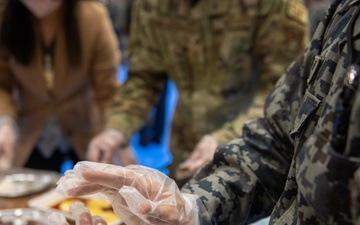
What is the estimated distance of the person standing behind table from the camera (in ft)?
6.76

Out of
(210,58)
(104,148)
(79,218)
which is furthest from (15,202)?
(210,58)

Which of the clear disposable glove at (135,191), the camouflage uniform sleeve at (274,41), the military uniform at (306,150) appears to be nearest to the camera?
the military uniform at (306,150)

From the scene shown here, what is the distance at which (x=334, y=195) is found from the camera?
0.63 metres

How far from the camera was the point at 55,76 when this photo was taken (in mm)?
2104

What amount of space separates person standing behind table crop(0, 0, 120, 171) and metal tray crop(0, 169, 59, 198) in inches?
17.8

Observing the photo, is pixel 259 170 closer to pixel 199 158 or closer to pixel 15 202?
pixel 199 158

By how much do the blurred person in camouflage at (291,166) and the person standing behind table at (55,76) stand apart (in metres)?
1.25

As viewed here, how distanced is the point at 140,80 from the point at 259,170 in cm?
95

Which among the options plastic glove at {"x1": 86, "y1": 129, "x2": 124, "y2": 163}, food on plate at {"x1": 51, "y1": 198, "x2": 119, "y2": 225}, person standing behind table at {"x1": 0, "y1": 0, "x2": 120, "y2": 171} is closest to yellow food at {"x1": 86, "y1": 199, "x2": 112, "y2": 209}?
food on plate at {"x1": 51, "y1": 198, "x2": 119, "y2": 225}

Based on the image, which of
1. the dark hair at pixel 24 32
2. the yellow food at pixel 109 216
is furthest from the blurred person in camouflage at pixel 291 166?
the dark hair at pixel 24 32

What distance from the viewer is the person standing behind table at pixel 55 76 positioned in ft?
6.76

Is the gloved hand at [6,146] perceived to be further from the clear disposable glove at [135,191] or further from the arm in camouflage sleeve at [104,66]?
the clear disposable glove at [135,191]

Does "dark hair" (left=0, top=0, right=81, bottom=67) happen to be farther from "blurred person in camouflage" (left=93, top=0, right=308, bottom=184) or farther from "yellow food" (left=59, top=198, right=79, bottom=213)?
"yellow food" (left=59, top=198, right=79, bottom=213)

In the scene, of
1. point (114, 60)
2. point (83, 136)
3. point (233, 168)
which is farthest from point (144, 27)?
point (233, 168)
